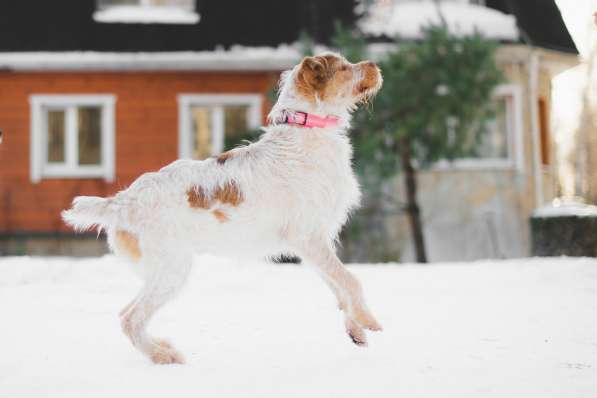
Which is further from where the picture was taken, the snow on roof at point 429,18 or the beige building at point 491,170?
the beige building at point 491,170

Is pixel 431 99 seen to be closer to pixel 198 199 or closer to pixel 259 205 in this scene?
pixel 259 205

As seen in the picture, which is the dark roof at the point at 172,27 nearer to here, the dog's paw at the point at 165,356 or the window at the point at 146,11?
the window at the point at 146,11

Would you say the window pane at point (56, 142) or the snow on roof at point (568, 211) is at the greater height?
the window pane at point (56, 142)

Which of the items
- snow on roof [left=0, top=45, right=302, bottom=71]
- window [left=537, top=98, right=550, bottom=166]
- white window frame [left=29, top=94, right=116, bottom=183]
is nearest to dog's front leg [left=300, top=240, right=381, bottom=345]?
snow on roof [left=0, top=45, right=302, bottom=71]

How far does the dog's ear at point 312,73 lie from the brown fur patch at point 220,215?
1060 mm

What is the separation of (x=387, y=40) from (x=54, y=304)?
27.9 feet

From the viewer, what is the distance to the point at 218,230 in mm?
3453

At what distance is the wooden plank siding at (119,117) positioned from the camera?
12.7 metres

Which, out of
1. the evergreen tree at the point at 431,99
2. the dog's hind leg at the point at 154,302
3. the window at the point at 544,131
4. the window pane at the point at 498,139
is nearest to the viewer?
the dog's hind leg at the point at 154,302

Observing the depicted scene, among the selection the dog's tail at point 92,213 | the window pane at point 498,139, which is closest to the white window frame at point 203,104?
the window pane at point 498,139

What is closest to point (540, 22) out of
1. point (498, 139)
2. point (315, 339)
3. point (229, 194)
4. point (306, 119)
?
point (498, 139)

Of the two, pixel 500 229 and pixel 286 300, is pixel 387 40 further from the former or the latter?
pixel 286 300


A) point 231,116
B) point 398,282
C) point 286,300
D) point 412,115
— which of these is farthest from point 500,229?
point 286,300

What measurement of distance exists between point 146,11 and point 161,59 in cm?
175
